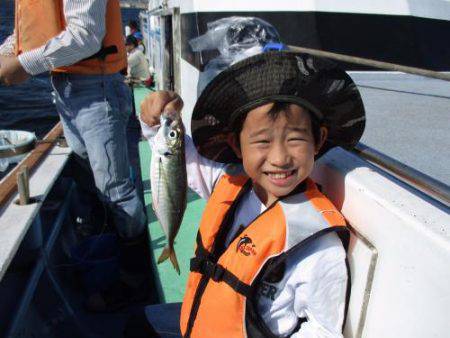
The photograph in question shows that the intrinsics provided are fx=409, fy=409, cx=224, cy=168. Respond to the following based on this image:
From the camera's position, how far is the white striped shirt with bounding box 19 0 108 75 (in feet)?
8.28

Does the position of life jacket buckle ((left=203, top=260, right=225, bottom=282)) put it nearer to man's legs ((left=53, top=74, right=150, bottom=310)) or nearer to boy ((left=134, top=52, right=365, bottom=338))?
boy ((left=134, top=52, right=365, bottom=338))

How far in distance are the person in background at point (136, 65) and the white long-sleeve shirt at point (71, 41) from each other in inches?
260

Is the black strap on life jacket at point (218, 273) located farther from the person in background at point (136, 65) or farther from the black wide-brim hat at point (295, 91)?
the person in background at point (136, 65)

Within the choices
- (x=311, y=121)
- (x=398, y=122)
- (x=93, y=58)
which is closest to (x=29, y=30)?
(x=93, y=58)

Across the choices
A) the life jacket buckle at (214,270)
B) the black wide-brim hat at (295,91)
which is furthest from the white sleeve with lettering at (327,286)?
the black wide-brim hat at (295,91)

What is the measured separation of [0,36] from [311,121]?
79.1 ft

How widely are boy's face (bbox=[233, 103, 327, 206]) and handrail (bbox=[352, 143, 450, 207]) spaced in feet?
0.79

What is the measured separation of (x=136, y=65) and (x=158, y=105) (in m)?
7.95

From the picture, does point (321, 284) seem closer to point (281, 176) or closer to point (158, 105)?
point (281, 176)

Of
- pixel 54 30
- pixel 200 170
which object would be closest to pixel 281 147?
pixel 200 170

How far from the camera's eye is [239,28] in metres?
3.05

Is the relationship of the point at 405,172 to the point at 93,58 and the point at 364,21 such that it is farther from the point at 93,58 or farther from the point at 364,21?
the point at 364,21

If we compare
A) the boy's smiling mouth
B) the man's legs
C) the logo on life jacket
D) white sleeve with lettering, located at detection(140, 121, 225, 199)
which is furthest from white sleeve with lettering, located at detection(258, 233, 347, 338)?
the man's legs

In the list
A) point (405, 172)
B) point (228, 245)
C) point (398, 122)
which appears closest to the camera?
point (405, 172)
